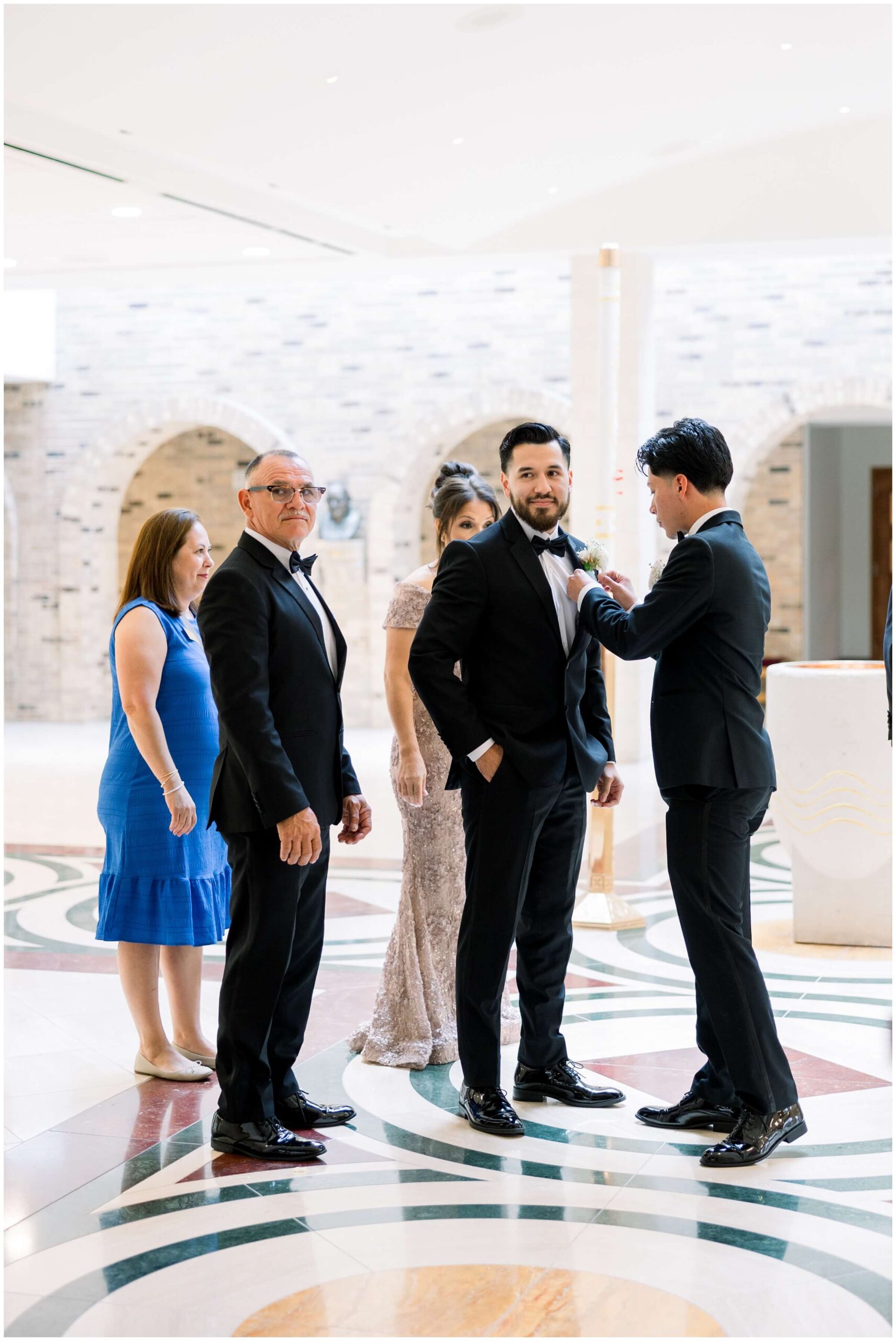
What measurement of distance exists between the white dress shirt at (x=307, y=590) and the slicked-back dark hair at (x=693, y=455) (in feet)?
2.83

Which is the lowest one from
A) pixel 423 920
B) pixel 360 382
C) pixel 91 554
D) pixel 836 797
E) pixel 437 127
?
pixel 423 920

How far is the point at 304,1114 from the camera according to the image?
3.59 meters

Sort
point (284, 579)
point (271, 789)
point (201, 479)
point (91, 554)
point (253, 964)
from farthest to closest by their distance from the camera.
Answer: point (201, 479), point (91, 554), point (284, 579), point (253, 964), point (271, 789)

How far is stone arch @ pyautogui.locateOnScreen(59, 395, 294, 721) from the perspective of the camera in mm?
15523

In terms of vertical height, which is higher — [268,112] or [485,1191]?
[268,112]

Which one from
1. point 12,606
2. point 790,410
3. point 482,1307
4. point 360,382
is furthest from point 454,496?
point 12,606

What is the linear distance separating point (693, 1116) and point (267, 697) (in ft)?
4.83

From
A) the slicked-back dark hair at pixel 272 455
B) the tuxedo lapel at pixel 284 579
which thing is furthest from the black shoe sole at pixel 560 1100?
the slicked-back dark hair at pixel 272 455

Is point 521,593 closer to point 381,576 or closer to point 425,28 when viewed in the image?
point 425,28

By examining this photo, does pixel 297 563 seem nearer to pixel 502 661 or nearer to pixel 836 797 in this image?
pixel 502 661

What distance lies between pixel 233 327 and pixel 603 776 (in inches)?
465

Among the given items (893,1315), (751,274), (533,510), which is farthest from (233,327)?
(893,1315)

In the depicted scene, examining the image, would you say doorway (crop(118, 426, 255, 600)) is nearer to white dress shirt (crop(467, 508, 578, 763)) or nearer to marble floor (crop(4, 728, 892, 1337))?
marble floor (crop(4, 728, 892, 1337))

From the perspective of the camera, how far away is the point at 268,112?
778 cm
